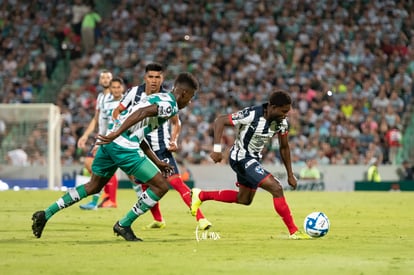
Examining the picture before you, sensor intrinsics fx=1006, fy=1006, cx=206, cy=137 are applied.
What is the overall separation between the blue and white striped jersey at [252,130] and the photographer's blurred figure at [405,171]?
54.9ft

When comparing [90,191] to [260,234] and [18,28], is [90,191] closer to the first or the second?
[260,234]

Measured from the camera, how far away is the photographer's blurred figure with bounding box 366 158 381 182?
29094mm

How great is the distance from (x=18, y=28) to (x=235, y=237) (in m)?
26.2

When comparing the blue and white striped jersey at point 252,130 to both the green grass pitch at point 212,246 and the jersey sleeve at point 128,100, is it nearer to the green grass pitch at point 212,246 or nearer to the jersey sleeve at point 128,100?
the green grass pitch at point 212,246

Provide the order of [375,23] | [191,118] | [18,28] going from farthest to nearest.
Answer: [18,28], [375,23], [191,118]

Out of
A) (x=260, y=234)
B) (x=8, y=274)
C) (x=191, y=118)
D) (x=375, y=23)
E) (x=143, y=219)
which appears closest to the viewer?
(x=8, y=274)

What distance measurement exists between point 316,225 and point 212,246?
1684 millimetres

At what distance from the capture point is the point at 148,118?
11977 mm

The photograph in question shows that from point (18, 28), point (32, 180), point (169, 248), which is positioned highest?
point (18, 28)

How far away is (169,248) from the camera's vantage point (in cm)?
1123

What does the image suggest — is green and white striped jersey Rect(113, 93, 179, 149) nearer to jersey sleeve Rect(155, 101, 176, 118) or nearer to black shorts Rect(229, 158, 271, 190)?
jersey sleeve Rect(155, 101, 176, 118)

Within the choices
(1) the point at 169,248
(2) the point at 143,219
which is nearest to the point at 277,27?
(2) the point at 143,219

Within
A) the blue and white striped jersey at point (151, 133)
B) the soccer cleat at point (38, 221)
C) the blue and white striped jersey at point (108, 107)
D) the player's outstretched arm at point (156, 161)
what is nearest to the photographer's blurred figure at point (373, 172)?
the blue and white striped jersey at point (108, 107)

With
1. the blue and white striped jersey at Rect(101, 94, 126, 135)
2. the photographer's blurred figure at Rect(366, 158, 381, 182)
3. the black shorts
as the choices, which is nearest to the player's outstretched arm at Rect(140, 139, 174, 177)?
the black shorts
